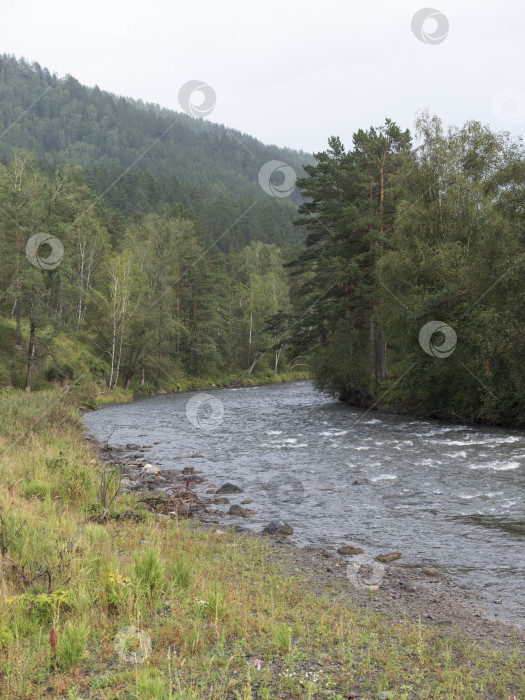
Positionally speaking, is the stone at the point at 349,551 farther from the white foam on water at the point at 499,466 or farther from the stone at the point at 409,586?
the white foam on water at the point at 499,466

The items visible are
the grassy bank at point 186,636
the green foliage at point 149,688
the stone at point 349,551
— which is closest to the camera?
the green foliage at point 149,688

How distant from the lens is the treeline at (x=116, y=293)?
146ft

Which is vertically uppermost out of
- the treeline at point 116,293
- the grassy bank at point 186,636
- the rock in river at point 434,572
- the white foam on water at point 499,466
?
the treeline at point 116,293

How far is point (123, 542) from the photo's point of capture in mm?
9047

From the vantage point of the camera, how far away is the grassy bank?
17.0 feet

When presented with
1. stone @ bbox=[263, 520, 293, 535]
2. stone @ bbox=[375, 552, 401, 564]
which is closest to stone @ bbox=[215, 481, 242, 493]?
stone @ bbox=[263, 520, 293, 535]

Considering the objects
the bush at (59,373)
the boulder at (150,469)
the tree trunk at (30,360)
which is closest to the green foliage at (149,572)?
the boulder at (150,469)

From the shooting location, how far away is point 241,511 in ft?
46.2

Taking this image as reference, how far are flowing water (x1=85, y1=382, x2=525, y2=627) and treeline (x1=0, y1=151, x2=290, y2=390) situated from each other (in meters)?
15.9

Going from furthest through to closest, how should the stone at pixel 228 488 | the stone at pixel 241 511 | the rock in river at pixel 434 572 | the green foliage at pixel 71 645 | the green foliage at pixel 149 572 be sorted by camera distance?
1. the stone at pixel 228 488
2. the stone at pixel 241 511
3. the rock in river at pixel 434 572
4. the green foliage at pixel 149 572
5. the green foliage at pixel 71 645

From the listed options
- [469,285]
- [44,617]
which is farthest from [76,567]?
[469,285]

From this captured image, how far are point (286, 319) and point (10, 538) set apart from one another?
36828 millimetres

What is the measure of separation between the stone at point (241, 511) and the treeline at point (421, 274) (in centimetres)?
1595

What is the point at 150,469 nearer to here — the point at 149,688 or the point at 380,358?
the point at 149,688
